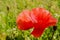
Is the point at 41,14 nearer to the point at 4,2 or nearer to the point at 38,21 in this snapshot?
the point at 38,21

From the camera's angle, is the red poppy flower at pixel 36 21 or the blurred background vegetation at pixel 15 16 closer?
the red poppy flower at pixel 36 21

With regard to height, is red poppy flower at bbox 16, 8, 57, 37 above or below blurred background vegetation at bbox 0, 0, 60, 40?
above

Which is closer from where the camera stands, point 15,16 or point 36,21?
point 36,21

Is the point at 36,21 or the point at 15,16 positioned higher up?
the point at 36,21

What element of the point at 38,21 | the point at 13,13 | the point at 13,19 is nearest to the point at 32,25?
the point at 38,21

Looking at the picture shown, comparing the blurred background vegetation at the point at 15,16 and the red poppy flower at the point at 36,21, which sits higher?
the red poppy flower at the point at 36,21
